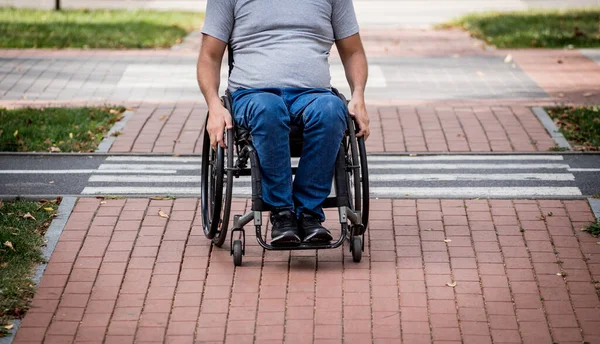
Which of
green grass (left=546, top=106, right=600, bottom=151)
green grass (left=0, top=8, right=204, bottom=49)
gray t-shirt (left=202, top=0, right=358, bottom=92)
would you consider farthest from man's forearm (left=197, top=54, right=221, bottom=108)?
green grass (left=0, top=8, right=204, bottom=49)

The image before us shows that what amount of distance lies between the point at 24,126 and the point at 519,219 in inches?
176

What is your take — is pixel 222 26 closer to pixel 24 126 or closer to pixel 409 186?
pixel 409 186

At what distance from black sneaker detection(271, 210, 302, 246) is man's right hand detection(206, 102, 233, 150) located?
475 mm

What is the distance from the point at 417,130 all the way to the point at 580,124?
145 cm

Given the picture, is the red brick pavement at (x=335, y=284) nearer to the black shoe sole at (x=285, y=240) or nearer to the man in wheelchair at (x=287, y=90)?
the black shoe sole at (x=285, y=240)

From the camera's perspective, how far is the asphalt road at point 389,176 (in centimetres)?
695

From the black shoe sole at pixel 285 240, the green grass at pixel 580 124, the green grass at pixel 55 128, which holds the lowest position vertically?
the green grass at pixel 55 128

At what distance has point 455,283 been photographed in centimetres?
521

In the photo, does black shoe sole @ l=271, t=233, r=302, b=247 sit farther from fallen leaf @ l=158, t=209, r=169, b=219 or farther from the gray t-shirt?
fallen leaf @ l=158, t=209, r=169, b=219

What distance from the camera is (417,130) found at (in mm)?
8727

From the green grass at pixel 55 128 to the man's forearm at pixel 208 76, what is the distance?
2793 millimetres

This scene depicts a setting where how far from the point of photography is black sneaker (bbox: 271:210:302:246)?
17.1 feet

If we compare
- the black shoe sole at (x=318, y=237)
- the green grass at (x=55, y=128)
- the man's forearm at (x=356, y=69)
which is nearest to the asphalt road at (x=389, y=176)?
the green grass at (x=55, y=128)

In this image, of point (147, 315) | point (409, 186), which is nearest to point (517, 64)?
point (409, 186)
